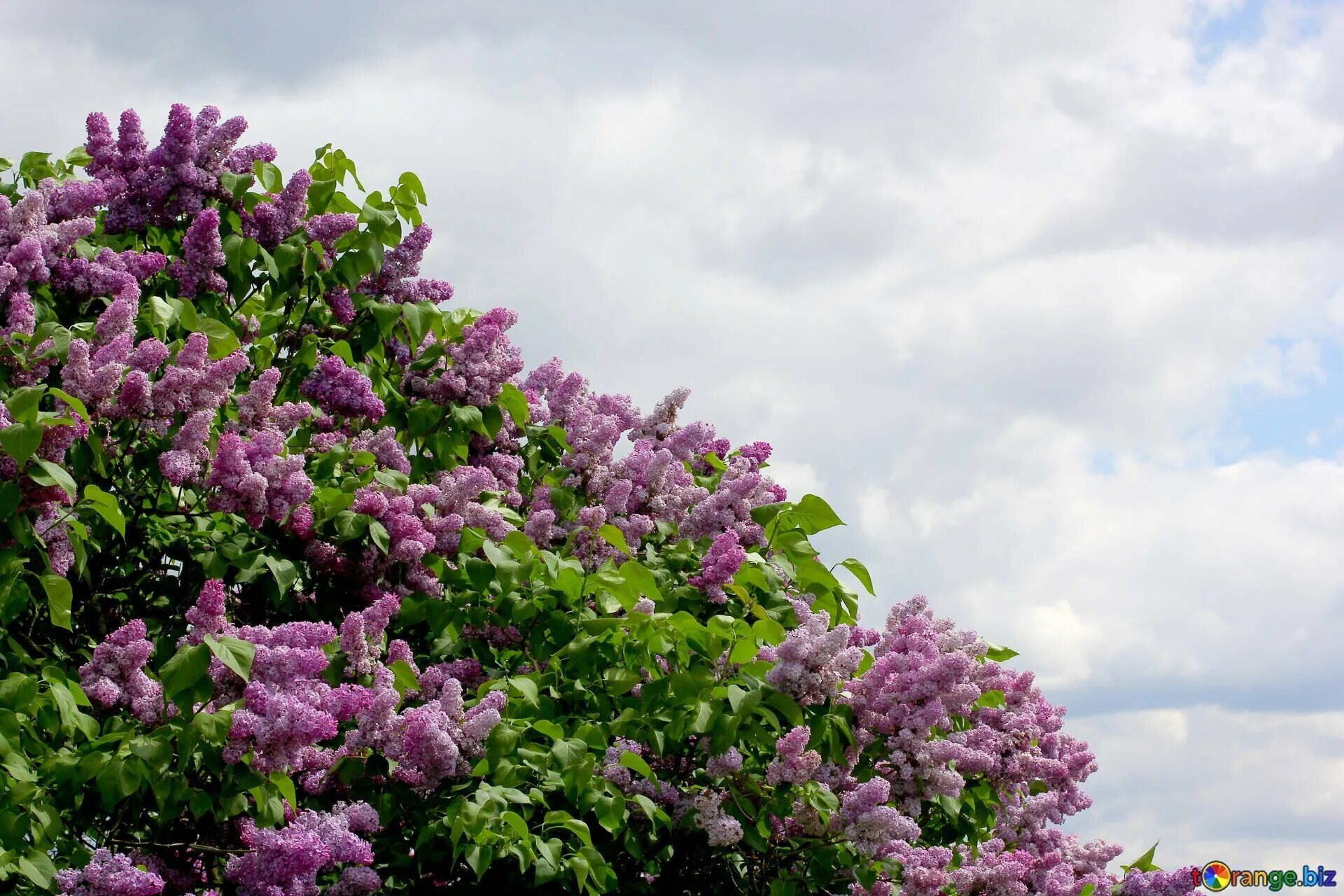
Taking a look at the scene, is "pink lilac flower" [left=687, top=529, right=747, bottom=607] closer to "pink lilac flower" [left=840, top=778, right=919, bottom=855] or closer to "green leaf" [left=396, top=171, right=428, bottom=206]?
"pink lilac flower" [left=840, top=778, right=919, bottom=855]

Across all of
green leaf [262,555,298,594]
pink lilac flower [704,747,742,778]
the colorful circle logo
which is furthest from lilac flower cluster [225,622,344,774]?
the colorful circle logo

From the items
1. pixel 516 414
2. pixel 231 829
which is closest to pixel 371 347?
pixel 516 414

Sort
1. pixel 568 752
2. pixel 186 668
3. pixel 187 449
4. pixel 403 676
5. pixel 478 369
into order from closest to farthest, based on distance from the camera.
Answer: pixel 186 668 → pixel 568 752 → pixel 187 449 → pixel 403 676 → pixel 478 369

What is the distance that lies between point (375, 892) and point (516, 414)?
286cm

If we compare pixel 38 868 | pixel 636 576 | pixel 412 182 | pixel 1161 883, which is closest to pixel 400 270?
pixel 412 182

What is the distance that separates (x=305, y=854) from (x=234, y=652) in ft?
2.26

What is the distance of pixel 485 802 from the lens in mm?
4727

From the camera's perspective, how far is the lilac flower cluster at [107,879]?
443 cm

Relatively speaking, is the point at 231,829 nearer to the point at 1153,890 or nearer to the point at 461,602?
the point at 461,602

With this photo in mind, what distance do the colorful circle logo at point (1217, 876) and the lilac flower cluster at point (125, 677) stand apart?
18.0ft

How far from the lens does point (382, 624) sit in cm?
530

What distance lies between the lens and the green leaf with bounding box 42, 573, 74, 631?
512 centimetres

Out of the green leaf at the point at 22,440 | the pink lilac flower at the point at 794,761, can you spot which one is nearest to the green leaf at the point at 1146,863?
the pink lilac flower at the point at 794,761

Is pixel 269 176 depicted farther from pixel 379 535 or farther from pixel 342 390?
pixel 379 535
